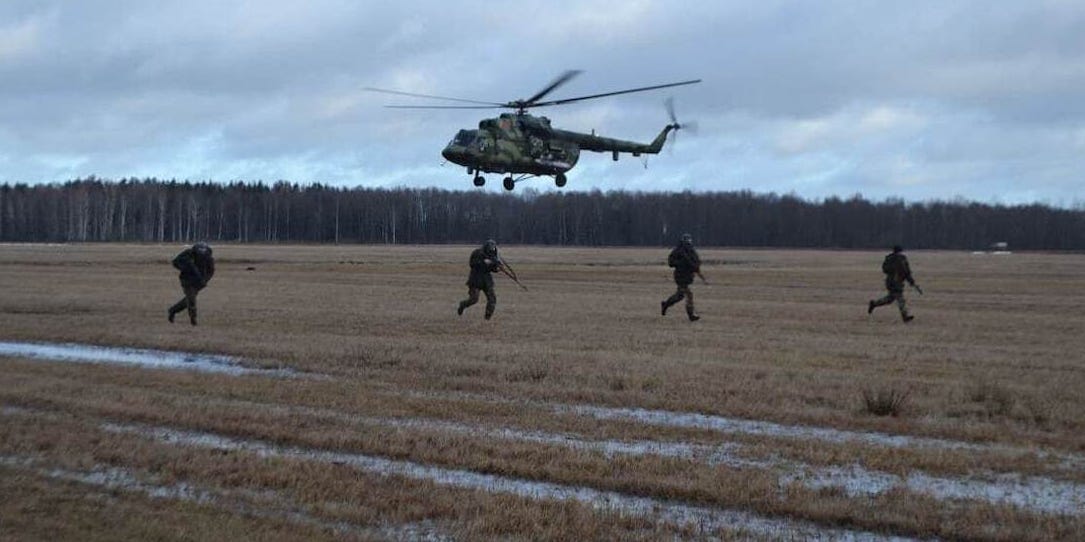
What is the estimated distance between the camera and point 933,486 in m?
9.12

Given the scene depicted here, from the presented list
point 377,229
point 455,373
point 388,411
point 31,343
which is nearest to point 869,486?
point 388,411

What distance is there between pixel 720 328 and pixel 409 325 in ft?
20.0

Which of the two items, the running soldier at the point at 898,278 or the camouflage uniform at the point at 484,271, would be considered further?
the running soldier at the point at 898,278

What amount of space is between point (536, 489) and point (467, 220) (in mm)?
145253

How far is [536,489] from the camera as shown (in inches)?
353

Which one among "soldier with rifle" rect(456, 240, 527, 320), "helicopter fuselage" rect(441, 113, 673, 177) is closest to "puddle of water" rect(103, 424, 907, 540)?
"soldier with rifle" rect(456, 240, 527, 320)

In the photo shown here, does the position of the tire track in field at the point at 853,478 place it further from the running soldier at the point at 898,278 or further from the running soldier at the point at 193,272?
the running soldier at the point at 898,278

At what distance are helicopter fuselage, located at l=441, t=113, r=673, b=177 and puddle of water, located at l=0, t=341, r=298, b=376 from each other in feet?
40.6

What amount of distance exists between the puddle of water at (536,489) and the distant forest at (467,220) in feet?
430

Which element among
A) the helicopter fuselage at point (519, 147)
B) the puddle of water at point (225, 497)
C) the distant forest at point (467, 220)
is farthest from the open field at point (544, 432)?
the distant forest at point (467, 220)

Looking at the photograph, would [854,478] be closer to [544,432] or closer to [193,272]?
[544,432]

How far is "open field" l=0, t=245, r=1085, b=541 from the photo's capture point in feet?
26.3

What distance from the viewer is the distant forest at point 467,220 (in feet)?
488

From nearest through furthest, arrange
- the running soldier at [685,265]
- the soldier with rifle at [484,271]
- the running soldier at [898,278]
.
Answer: the soldier with rifle at [484,271] < the running soldier at [685,265] < the running soldier at [898,278]
